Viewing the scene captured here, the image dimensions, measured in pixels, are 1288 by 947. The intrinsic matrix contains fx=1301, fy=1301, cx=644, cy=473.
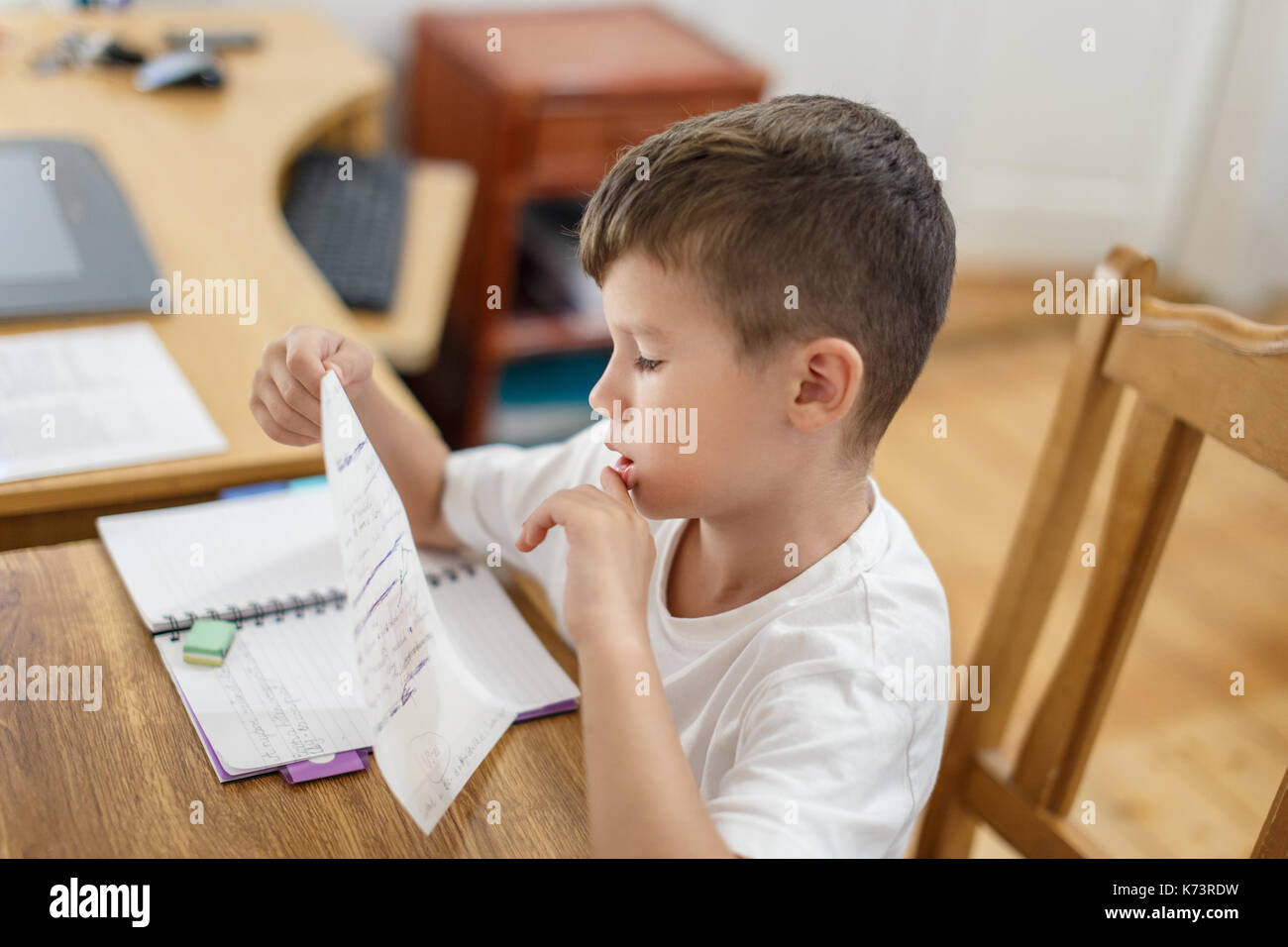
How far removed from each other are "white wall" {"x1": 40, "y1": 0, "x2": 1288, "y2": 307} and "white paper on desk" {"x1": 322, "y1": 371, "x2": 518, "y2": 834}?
246cm

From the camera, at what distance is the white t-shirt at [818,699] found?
0.69m

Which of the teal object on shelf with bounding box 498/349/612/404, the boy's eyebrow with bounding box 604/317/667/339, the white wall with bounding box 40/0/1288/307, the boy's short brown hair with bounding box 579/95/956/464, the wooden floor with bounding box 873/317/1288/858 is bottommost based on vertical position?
the wooden floor with bounding box 873/317/1288/858

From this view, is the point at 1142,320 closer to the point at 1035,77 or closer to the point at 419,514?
the point at 419,514

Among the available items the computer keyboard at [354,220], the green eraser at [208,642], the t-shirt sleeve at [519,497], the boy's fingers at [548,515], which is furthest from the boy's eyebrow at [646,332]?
the computer keyboard at [354,220]

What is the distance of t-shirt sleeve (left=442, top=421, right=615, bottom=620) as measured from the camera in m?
1.01

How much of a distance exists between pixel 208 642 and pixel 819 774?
1.30 ft

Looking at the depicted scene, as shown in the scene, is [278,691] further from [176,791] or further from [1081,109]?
[1081,109]

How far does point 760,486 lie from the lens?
2.73 ft

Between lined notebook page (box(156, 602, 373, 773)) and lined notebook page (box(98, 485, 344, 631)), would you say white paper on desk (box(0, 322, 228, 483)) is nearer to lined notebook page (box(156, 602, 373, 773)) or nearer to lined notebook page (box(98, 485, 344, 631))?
lined notebook page (box(98, 485, 344, 631))

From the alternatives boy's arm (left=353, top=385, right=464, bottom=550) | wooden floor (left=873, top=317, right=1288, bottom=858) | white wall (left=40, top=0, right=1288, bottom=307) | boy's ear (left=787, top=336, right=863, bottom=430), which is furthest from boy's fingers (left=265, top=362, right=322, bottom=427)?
white wall (left=40, top=0, right=1288, bottom=307)

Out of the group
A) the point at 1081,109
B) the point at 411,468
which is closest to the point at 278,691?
the point at 411,468

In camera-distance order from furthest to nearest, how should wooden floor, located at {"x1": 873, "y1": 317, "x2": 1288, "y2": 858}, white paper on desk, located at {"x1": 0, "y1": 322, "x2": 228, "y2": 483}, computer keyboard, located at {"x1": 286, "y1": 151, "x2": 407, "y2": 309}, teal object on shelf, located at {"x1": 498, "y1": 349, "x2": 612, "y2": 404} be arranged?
teal object on shelf, located at {"x1": 498, "y1": 349, "x2": 612, "y2": 404}
wooden floor, located at {"x1": 873, "y1": 317, "x2": 1288, "y2": 858}
computer keyboard, located at {"x1": 286, "y1": 151, "x2": 407, "y2": 309}
white paper on desk, located at {"x1": 0, "y1": 322, "x2": 228, "y2": 483}
